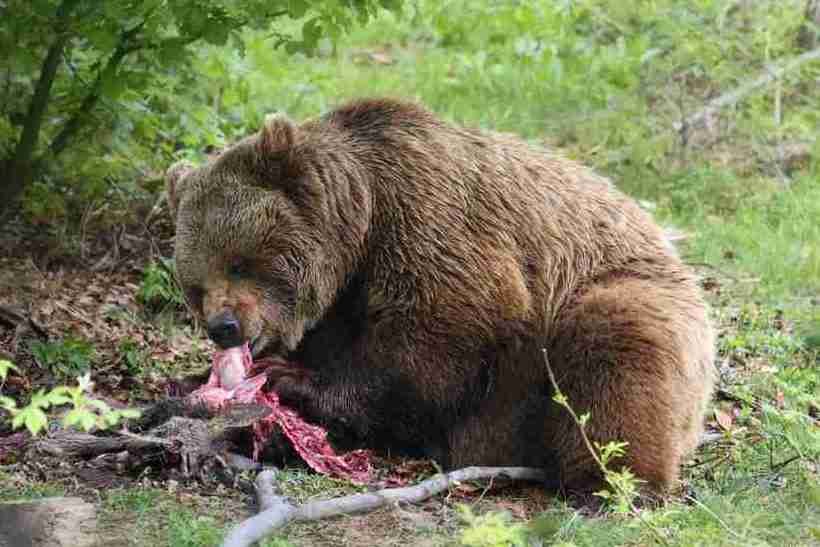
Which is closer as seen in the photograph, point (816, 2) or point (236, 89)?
point (236, 89)

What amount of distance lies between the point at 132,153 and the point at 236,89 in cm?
93

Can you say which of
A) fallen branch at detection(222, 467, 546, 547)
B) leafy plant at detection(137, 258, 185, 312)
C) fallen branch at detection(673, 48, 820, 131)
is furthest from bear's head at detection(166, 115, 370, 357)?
fallen branch at detection(673, 48, 820, 131)

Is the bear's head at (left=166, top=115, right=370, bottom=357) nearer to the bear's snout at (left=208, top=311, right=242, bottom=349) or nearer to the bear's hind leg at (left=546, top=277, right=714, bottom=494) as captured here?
the bear's snout at (left=208, top=311, right=242, bottom=349)

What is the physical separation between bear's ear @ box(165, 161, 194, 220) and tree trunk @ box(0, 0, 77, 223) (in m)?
1.16

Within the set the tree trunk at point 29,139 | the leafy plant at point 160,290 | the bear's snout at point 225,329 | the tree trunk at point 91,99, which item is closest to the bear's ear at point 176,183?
the bear's snout at point 225,329

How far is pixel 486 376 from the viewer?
676 cm

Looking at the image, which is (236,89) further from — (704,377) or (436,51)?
(704,377)

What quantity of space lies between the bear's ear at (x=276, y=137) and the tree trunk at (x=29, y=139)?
1727 millimetres

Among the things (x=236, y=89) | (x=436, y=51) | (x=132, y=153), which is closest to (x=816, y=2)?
(x=436, y=51)

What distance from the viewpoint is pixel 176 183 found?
6.96 metres

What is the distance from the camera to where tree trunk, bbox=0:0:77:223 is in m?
7.98

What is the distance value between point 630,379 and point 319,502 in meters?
1.67

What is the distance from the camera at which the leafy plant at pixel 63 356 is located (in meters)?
7.59

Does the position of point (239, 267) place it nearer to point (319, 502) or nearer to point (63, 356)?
point (319, 502)
